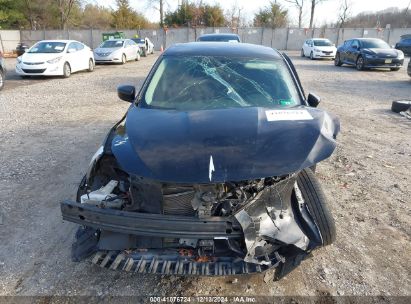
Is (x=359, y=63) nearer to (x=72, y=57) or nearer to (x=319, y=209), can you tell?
(x=72, y=57)

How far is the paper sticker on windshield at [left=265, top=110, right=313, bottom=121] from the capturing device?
2.77 m

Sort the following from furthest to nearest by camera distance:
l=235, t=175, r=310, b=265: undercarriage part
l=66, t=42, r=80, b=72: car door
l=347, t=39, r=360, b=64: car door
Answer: l=347, t=39, r=360, b=64: car door < l=66, t=42, r=80, b=72: car door < l=235, t=175, r=310, b=265: undercarriage part

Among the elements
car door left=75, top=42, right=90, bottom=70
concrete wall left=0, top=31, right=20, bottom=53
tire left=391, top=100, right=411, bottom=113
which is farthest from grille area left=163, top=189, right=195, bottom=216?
concrete wall left=0, top=31, right=20, bottom=53

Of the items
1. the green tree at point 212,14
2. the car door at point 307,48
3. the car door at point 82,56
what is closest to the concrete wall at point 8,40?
the car door at point 82,56

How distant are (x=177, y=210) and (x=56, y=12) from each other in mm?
43403

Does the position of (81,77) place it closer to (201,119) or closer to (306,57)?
(201,119)

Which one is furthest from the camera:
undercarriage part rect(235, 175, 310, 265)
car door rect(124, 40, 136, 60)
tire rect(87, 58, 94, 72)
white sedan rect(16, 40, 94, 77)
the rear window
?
car door rect(124, 40, 136, 60)

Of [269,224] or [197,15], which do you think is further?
[197,15]

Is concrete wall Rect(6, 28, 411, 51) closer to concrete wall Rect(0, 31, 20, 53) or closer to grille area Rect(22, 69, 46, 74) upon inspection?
concrete wall Rect(0, 31, 20, 53)

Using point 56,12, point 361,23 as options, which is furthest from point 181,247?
point 361,23

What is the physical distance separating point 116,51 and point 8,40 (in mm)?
17443

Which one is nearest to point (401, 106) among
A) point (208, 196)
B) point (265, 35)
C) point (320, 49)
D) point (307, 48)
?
point (208, 196)

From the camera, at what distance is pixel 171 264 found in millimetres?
2309

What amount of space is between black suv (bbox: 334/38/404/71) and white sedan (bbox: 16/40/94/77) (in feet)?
43.4
